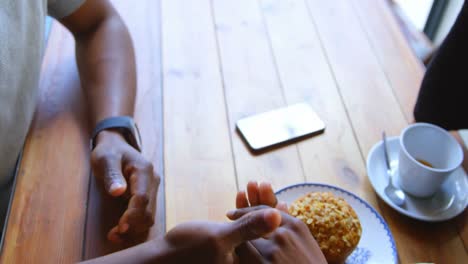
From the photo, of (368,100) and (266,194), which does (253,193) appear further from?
(368,100)

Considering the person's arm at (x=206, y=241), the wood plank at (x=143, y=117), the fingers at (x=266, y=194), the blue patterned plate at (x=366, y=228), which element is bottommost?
the blue patterned plate at (x=366, y=228)

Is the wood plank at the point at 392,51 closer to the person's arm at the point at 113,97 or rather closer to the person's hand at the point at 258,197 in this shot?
the person's hand at the point at 258,197

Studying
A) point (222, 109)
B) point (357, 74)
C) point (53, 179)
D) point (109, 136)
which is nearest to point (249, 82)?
point (222, 109)

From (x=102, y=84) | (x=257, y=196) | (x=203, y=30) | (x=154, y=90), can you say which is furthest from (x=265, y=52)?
(x=257, y=196)

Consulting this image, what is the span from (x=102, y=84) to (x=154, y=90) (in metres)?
0.12

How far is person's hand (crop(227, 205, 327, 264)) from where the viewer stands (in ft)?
1.80

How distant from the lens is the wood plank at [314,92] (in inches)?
31.3

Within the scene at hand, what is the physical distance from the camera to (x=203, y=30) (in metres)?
1.11

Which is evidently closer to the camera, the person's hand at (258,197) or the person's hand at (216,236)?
the person's hand at (216,236)

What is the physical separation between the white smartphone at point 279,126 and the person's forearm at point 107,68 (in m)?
0.23

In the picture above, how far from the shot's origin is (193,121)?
89 centimetres

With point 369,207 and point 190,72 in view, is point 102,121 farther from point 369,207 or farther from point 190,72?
point 369,207

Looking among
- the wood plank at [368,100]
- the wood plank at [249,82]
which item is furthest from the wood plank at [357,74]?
the wood plank at [249,82]

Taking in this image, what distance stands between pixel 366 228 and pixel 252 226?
0.28 meters
